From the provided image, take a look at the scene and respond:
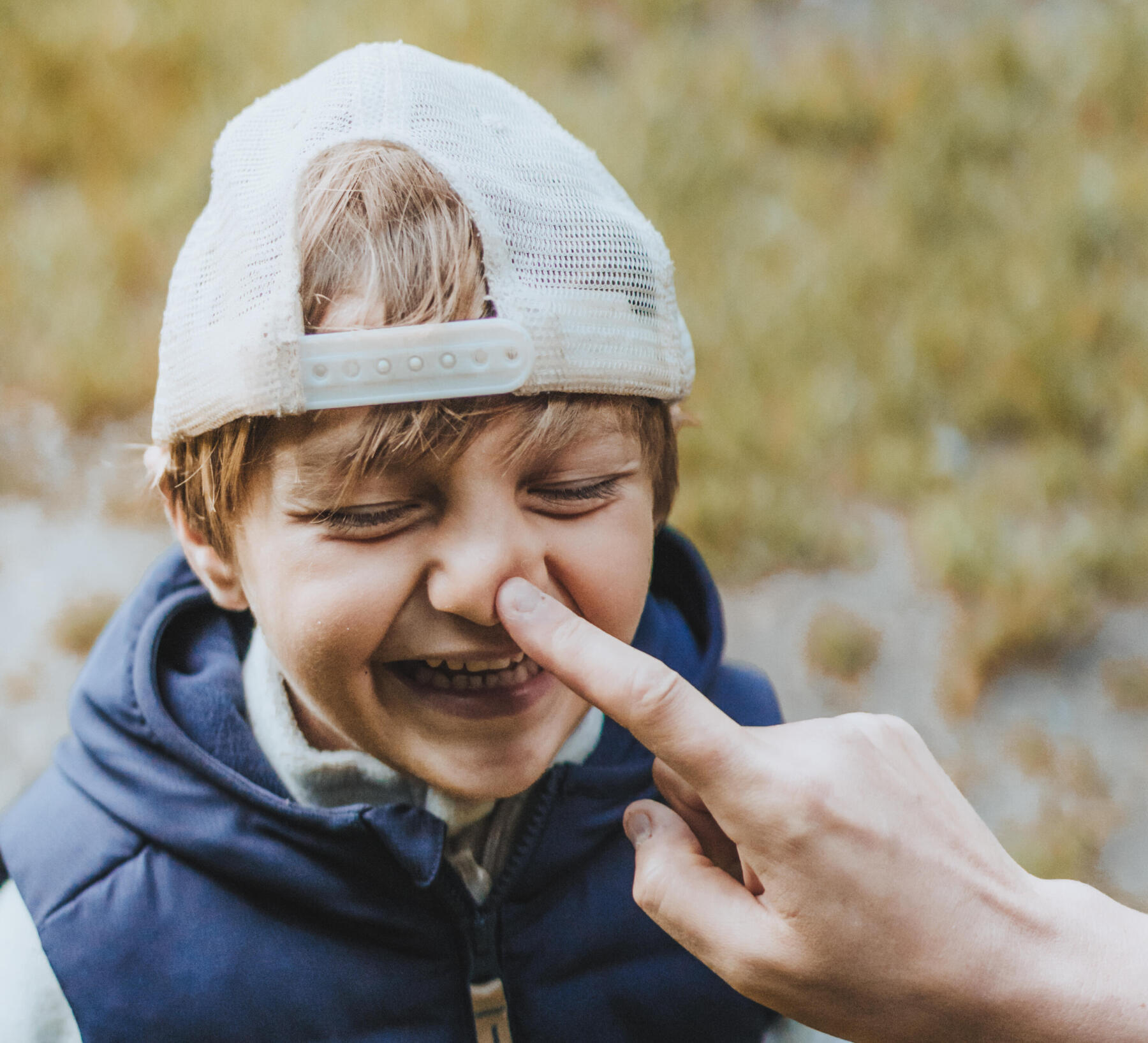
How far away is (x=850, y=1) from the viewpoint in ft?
15.6

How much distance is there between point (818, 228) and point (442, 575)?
3.12 metres

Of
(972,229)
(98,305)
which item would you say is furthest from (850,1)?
(98,305)

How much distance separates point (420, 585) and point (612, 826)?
559mm

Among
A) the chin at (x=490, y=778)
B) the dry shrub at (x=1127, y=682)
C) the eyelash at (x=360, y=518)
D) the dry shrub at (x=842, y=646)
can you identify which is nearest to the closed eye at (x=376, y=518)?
the eyelash at (x=360, y=518)

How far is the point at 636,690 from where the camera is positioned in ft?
3.78

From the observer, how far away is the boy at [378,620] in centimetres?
125

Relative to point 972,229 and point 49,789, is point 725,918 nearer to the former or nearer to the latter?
point 49,789

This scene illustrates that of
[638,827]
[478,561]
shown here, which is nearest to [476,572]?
[478,561]

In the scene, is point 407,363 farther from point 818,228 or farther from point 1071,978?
point 818,228

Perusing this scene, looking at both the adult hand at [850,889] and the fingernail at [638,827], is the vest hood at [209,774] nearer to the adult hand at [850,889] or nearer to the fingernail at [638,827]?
the fingernail at [638,827]

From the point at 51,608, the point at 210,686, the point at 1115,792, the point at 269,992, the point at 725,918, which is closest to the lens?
the point at 725,918

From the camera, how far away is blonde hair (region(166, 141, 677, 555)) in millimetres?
1238

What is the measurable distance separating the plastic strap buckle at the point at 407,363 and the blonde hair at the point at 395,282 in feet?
0.09

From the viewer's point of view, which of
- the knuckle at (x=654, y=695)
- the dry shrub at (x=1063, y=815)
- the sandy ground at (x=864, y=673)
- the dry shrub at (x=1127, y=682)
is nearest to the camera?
the knuckle at (x=654, y=695)
